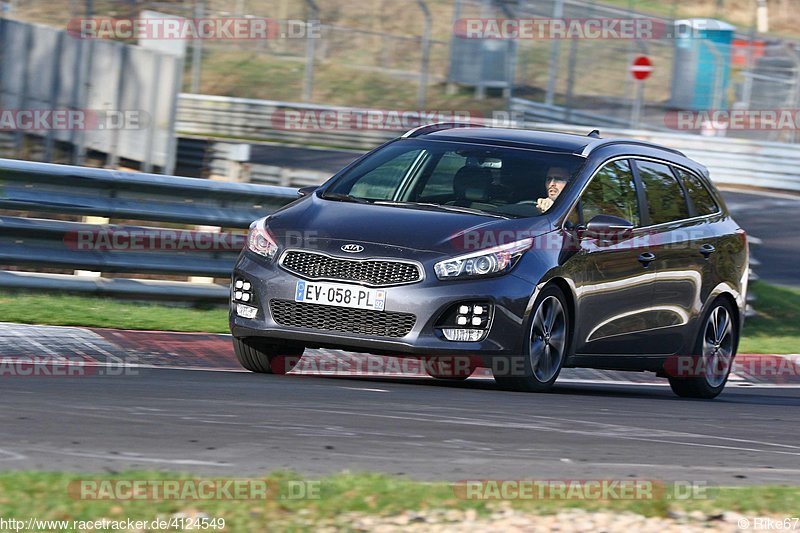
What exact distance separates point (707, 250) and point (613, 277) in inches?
53.1

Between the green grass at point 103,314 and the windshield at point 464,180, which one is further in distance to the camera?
the green grass at point 103,314

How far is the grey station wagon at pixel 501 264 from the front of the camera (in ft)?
26.3

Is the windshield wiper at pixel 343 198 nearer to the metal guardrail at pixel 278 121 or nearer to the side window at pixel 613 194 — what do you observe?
the side window at pixel 613 194

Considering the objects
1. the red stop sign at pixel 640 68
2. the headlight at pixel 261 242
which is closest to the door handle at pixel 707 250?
the headlight at pixel 261 242

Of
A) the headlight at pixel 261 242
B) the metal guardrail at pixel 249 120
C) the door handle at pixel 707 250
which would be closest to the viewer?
the headlight at pixel 261 242

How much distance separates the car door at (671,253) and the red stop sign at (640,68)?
21.6 m

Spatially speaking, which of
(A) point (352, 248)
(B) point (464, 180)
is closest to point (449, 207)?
(B) point (464, 180)

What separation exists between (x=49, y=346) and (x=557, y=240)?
3.10 metres

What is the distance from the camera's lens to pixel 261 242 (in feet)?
27.9

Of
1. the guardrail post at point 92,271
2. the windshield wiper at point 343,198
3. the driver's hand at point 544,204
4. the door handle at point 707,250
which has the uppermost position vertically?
the driver's hand at point 544,204

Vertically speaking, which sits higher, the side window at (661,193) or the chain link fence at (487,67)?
the chain link fence at (487,67)

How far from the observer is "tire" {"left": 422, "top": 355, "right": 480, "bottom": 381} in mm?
8195

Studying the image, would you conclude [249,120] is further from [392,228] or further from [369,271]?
[369,271]

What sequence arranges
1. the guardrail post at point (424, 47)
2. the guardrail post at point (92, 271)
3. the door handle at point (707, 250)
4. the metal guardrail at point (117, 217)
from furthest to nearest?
the guardrail post at point (424, 47), the guardrail post at point (92, 271), the metal guardrail at point (117, 217), the door handle at point (707, 250)
